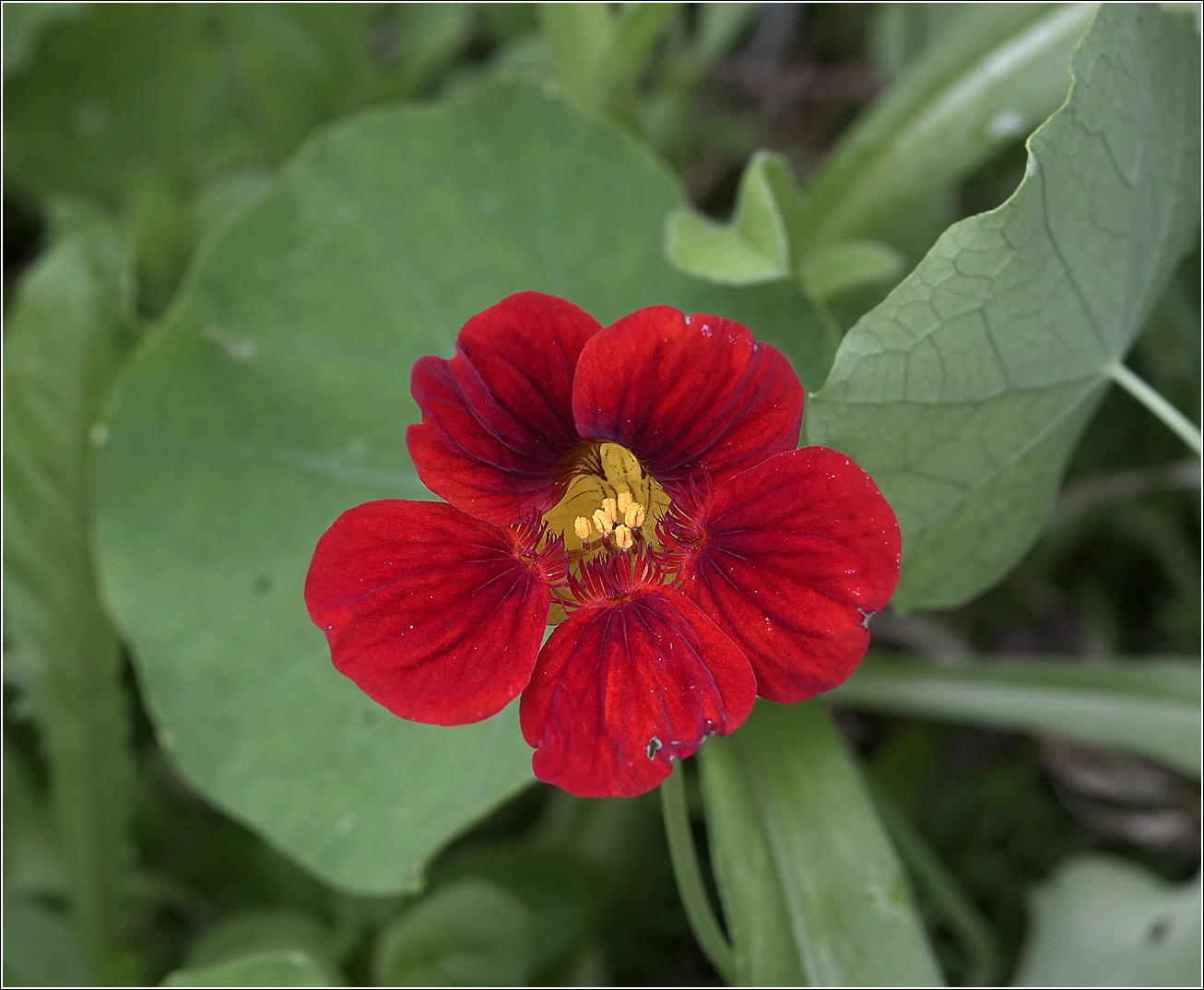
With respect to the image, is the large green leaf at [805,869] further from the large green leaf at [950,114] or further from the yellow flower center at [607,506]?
the large green leaf at [950,114]

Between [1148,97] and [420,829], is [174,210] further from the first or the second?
[1148,97]

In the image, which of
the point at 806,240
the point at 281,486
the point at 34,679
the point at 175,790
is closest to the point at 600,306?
the point at 806,240

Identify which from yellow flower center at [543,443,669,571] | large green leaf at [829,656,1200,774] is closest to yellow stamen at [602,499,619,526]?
yellow flower center at [543,443,669,571]

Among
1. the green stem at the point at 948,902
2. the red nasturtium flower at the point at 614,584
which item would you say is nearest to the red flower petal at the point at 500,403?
the red nasturtium flower at the point at 614,584

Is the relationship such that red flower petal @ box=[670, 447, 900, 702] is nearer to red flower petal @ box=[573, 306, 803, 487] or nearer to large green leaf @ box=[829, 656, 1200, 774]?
red flower petal @ box=[573, 306, 803, 487]

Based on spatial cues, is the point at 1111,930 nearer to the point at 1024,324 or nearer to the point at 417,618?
the point at 1024,324

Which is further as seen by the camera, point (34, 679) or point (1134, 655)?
point (1134, 655)
